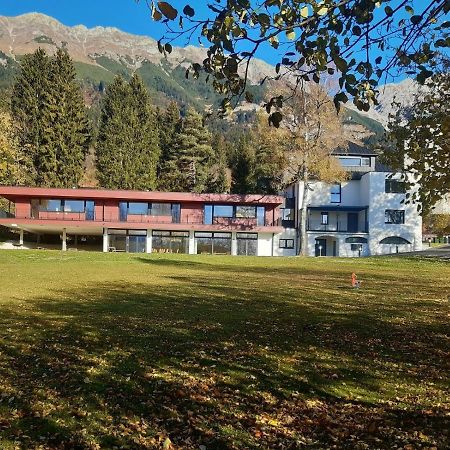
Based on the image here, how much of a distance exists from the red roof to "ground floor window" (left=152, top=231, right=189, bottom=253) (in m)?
3.29

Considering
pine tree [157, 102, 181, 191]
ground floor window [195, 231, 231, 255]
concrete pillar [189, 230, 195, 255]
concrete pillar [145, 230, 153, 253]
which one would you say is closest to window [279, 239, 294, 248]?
ground floor window [195, 231, 231, 255]

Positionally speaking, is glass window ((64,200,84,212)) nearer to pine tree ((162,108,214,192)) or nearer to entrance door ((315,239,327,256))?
pine tree ((162,108,214,192))

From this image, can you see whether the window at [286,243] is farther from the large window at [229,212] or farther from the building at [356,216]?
the large window at [229,212]

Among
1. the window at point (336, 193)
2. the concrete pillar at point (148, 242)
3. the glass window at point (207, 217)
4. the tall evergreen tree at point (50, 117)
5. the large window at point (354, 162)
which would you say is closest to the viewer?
the concrete pillar at point (148, 242)

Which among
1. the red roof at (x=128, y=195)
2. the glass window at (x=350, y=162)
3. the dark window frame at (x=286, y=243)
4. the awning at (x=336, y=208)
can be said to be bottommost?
the dark window frame at (x=286, y=243)

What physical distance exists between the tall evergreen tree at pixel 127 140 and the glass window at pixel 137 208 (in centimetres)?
1099

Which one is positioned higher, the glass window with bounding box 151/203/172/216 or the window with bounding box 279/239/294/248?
the glass window with bounding box 151/203/172/216

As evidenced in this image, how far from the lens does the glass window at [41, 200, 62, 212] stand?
44.6 metres

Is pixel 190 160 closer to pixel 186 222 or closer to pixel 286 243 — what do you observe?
pixel 186 222

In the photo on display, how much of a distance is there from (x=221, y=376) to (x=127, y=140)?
179ft

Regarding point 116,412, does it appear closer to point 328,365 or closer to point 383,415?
point 383,415

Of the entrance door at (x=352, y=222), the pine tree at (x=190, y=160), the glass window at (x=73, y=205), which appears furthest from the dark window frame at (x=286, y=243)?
the glass window at (x=73, y=205)

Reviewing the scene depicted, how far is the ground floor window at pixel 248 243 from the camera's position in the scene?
46.3 metres

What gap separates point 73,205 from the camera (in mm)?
45031
